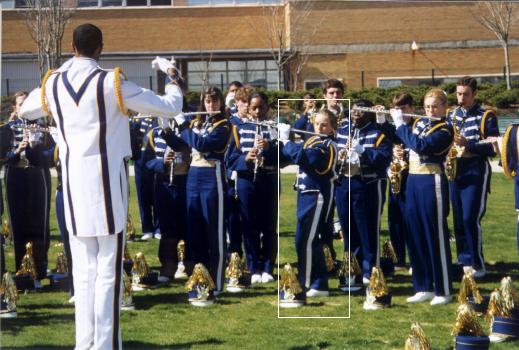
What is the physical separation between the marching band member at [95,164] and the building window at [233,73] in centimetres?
939

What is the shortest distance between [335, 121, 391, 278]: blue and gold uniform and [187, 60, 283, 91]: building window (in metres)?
6.27

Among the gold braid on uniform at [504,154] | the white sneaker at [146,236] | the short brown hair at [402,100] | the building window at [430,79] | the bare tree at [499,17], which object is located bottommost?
the white sneaker at [146,236]

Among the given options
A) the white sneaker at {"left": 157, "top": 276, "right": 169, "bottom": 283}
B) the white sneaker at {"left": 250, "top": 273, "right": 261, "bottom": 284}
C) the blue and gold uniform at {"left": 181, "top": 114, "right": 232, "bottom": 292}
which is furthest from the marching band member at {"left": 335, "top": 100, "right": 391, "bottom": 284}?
the white sneaker at {"left": 157, "top": 276, "right": 169, "bottom": 283}

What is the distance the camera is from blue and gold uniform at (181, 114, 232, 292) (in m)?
8.68

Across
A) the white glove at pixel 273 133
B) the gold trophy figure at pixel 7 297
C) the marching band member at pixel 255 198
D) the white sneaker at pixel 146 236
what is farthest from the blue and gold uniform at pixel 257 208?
the white sneaker at pixel 146 236

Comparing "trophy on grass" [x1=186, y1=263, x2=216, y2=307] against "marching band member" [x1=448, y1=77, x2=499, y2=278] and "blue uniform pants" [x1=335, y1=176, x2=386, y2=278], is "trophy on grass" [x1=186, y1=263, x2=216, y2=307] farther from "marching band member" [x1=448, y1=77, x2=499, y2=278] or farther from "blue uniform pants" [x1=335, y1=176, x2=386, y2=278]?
"marching band member" [x1=448, y1=77, x2=499, y2=278]

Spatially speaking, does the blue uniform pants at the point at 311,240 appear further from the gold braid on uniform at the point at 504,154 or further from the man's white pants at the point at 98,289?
the man's white pants at the point at 98,289

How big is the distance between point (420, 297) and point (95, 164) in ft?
11.6

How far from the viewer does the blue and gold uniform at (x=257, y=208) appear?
9.63 meters

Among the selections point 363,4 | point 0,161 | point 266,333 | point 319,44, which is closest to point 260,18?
point 319,44

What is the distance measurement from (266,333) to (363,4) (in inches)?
883

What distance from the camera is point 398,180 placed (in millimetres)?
9992

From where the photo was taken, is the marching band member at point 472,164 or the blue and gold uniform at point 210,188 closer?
the blue and gold uniform at point 210,188

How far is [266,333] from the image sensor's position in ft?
24.3
